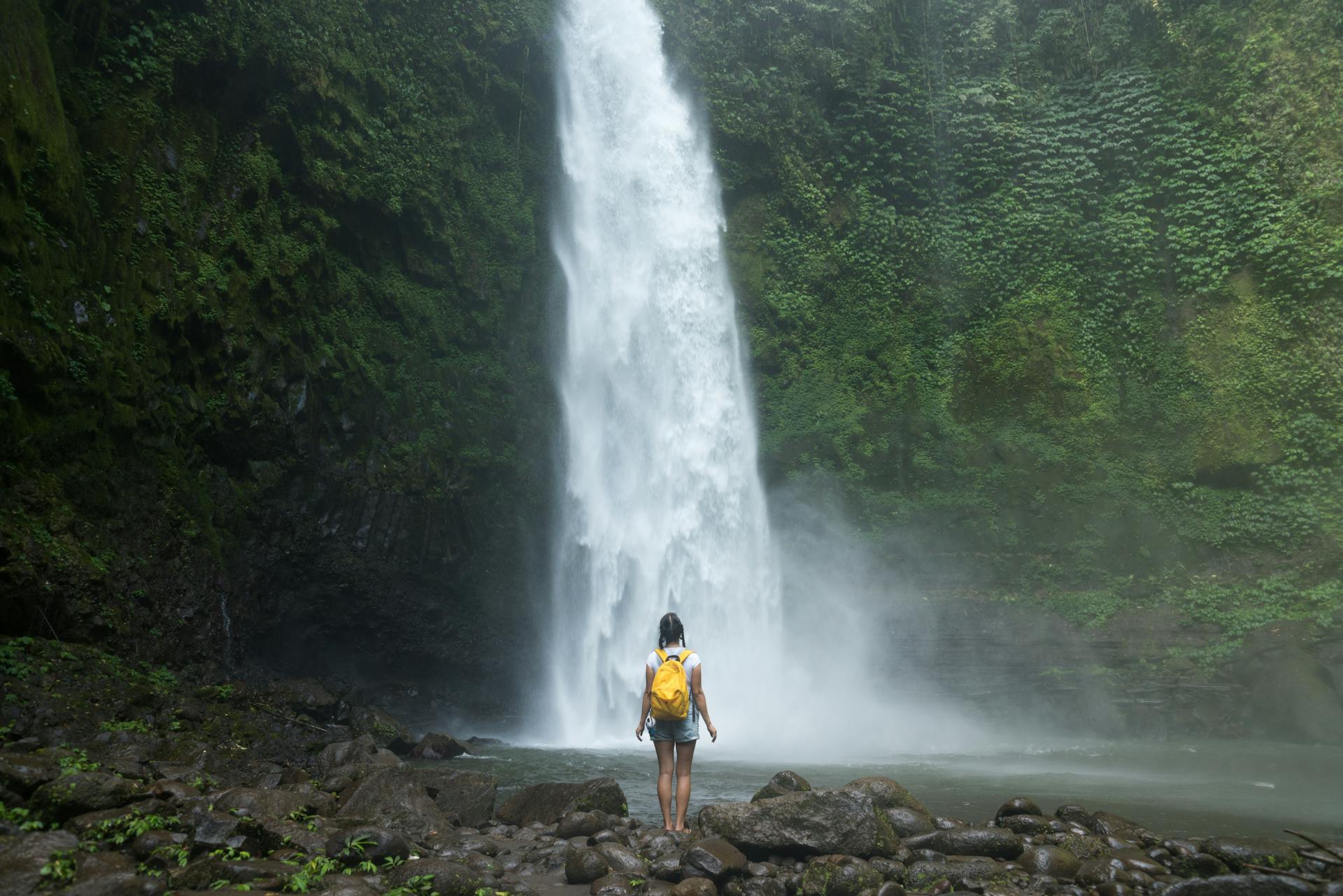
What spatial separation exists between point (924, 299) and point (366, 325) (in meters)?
12.3

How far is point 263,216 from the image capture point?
13031 mm

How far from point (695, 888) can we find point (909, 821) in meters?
1.99

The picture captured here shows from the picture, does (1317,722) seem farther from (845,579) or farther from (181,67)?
(181,67)

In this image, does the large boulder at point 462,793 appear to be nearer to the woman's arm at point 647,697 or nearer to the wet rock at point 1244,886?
the woman's arm at point 647,697

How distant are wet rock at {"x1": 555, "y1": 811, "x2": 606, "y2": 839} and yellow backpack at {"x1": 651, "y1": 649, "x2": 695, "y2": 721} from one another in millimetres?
1029

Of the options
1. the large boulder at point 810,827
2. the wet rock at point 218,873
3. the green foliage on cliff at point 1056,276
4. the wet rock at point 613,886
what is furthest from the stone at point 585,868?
the green foliage on cliff at point 1056,276

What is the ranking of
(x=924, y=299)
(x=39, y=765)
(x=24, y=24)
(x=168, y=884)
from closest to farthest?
1. (x=168, y=884)
2. (x=39, y=765)
3. (x=24, y=24)
4. (x=924, y=299)

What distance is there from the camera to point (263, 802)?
5.18 metres

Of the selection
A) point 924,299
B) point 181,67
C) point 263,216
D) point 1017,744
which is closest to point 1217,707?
point 1017,744

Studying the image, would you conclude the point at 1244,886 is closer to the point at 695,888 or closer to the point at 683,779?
the point at 695,888

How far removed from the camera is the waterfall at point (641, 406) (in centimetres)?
1514

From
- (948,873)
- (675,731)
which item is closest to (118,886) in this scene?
(675,731)

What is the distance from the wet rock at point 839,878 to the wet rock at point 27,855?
360 cm

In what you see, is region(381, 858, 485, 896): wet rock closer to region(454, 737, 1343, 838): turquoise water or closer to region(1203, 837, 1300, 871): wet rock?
region(454, 737, 1343, 838): turquoise water
